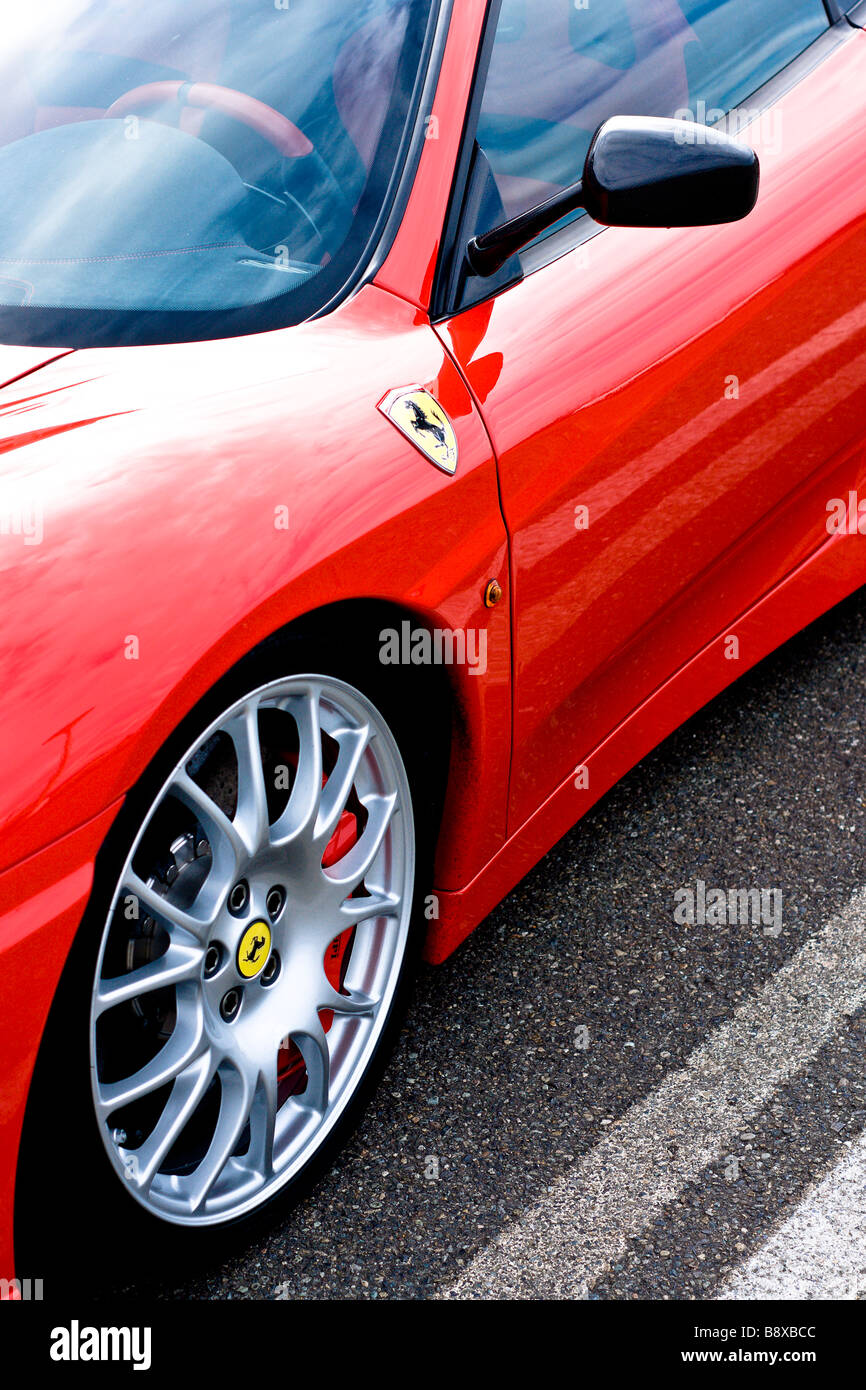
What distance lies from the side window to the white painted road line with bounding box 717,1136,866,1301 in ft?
4.57

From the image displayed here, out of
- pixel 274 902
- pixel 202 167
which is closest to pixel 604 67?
pixel 202 167

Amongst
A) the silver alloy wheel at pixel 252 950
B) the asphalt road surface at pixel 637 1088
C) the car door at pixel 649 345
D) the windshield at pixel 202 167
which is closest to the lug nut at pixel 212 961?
the silver alloy wheel at pixel 252 950

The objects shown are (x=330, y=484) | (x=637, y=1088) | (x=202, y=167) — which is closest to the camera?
(x=330, y=484)

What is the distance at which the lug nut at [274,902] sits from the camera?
5.17 feet

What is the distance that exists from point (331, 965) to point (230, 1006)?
249mm

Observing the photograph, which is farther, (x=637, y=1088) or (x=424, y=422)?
(x=637, y=1088)

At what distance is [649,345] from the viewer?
187cm

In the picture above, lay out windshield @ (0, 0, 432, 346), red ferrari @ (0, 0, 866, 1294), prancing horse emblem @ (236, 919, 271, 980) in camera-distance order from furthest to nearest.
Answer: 1. windshield @ (0, 0, 432, 346)
2. prancing horse emblem @ (236, 919, 271, 980)
3. red ferrari @ (0, 0, 866, 1294)

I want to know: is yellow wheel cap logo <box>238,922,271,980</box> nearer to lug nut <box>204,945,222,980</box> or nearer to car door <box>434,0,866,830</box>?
lug nut <box>204,945,222,980</box>

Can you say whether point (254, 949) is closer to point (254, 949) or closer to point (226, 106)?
point (254, 949)

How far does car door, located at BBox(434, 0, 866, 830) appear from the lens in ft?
5.79

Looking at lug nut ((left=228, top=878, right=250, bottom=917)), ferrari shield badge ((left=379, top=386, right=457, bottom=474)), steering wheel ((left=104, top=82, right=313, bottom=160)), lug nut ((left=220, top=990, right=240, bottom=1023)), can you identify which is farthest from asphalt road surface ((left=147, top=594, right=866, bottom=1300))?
steering wheel ((left=104, top=82, right=313, bottom=160))

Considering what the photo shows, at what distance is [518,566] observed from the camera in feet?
5.65
